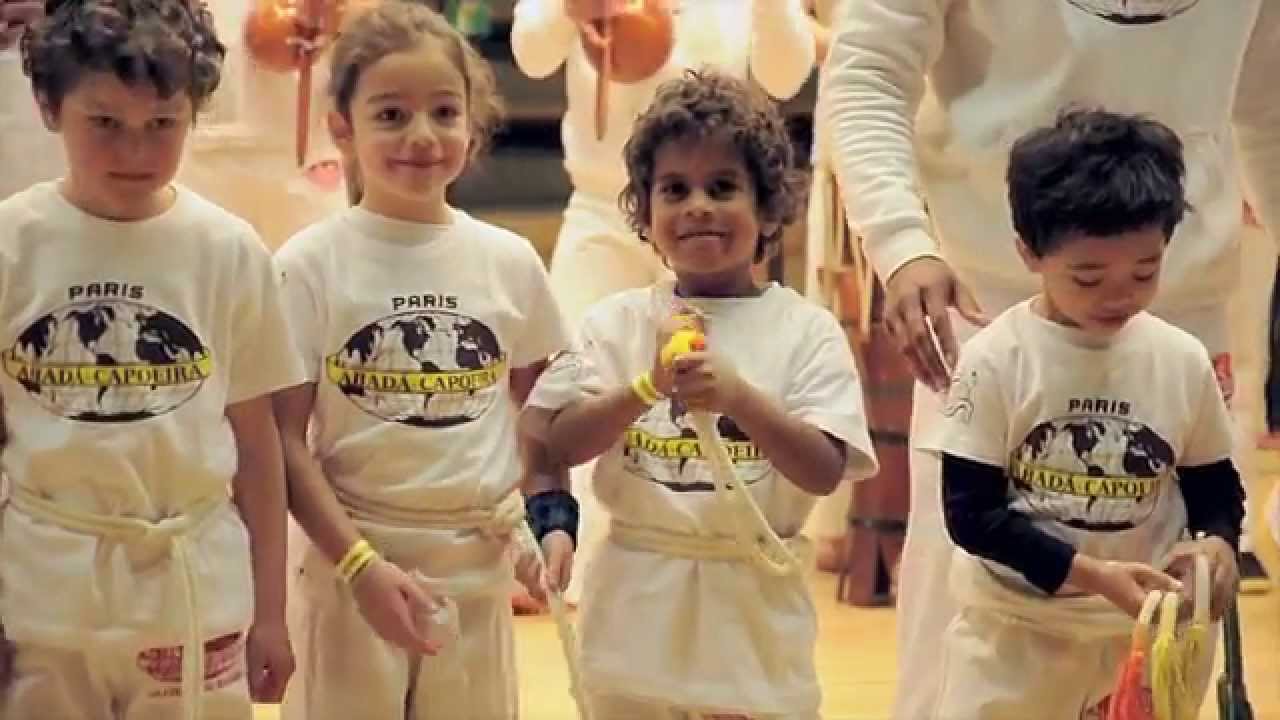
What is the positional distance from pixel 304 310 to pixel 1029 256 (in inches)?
27.9

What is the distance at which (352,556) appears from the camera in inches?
77.2

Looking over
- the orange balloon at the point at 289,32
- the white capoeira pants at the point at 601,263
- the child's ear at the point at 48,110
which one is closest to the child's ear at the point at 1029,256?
the child's ear at the point at 48,110

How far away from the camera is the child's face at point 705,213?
2.05 metres

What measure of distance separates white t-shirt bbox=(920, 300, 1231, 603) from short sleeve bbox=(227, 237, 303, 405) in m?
0.62

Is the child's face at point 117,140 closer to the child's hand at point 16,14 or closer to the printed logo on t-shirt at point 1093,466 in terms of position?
the child's hand at point 16,14

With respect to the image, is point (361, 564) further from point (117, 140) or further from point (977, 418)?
point (977, 418)

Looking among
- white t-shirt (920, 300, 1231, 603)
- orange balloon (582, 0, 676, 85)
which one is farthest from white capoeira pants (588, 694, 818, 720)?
orange balloon (582, 0, 676, 85)

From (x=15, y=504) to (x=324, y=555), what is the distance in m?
0.32

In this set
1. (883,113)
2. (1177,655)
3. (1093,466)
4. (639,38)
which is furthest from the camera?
(639,38)

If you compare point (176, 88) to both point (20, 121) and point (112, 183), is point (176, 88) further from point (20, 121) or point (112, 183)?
point (20, 121)

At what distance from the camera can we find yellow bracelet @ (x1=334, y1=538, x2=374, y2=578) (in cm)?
196

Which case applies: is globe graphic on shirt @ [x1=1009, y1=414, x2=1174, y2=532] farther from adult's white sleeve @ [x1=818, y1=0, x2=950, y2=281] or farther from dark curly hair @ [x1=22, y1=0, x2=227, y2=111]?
dark curly hair @ [x1=22, y1=0, x2=227, y2=111]

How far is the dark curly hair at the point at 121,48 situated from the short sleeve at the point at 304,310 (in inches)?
9.3

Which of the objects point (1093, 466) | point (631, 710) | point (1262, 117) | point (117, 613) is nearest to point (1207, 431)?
point (1093, 466)
